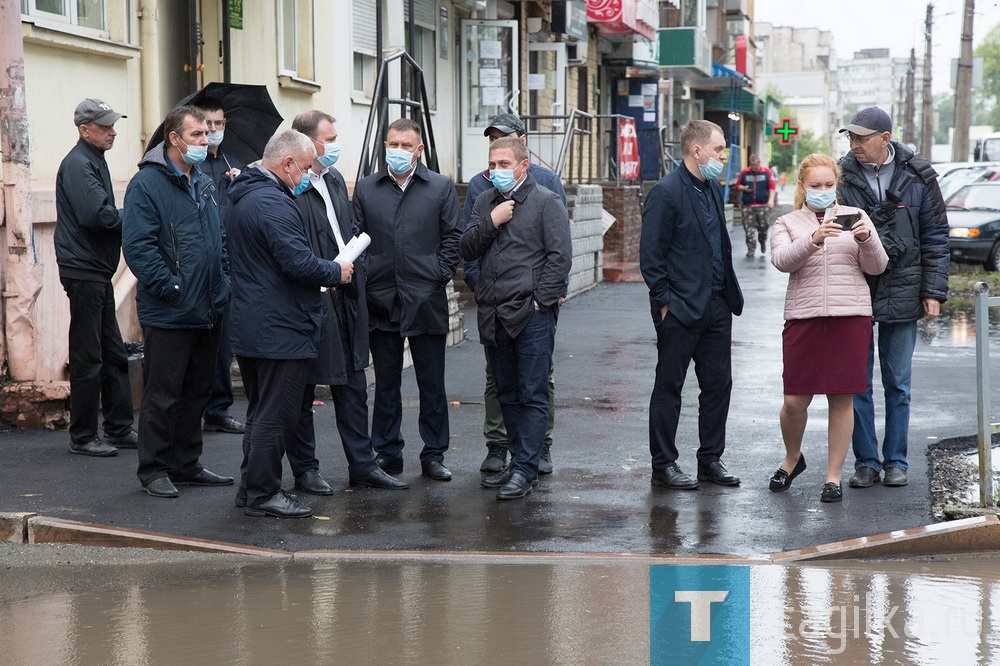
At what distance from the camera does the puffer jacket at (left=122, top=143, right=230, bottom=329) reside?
652cm

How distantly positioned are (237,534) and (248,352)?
0.89 metres

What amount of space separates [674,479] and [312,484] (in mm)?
2000

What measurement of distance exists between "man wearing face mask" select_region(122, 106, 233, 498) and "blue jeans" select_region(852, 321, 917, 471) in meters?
3.63

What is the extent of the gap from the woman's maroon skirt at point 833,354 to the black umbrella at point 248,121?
4.27m

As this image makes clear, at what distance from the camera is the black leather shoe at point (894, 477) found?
23.2ft

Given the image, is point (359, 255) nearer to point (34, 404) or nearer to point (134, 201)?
point (134, 201)

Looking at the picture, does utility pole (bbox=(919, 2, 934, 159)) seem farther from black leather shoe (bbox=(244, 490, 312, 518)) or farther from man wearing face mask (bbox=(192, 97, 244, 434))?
black leather shoe (bbox=(244, 490, 312, 518))

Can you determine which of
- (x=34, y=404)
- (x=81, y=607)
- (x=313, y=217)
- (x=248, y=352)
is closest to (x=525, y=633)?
(x=81, y=607)

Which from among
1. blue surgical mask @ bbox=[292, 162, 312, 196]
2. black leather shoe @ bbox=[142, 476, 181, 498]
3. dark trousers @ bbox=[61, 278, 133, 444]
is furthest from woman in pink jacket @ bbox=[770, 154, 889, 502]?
dark trousers @ bbox=[61, 278, 133, 444]

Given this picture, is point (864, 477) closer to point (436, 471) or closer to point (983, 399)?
point (983, 399)

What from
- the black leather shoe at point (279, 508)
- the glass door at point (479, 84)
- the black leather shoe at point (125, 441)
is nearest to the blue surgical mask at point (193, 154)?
the black leather shoe at point (279, 508)

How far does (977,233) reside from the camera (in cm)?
2105

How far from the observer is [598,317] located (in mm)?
15547

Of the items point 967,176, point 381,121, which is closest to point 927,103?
point 967,176
